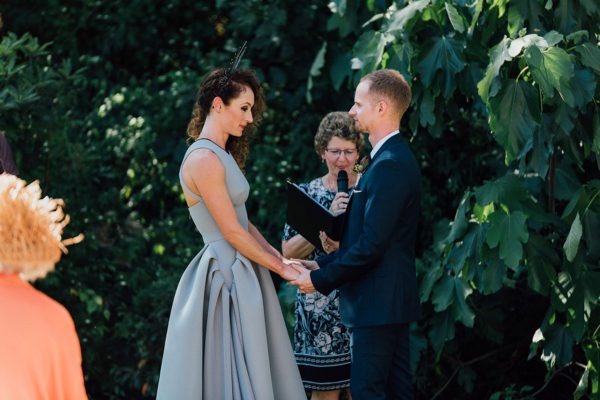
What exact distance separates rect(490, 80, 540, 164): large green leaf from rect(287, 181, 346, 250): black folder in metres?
0.83

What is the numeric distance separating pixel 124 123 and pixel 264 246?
11.4 ft

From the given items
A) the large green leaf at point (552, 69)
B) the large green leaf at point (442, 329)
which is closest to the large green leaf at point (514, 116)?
the large green leaf at point (552, 69)

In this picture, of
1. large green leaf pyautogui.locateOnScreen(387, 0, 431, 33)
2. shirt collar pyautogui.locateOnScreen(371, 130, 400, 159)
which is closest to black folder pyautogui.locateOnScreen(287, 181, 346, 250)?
shirt collar pyautogui.locateOnScreen(371, 130, 400, 159)

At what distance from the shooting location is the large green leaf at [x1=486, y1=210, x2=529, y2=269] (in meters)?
5.38

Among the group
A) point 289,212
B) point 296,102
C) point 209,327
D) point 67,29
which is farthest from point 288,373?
point 67,29

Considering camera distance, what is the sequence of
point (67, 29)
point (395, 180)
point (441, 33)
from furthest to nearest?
point (67, 29) < point (441, 33) < point (395, 180)

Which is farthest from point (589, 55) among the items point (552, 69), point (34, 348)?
point (34, 348)

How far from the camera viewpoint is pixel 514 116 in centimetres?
520

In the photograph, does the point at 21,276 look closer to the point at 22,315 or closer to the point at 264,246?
the point at 22,315

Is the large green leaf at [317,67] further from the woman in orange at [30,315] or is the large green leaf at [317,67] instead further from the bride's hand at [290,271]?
the woman in orange at [30,315]

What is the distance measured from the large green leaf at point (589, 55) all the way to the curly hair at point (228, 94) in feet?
4.75

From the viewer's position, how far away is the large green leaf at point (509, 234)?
212 inches

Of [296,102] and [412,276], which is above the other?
[296,102]

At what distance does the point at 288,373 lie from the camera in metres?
4.77
